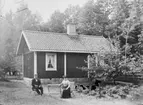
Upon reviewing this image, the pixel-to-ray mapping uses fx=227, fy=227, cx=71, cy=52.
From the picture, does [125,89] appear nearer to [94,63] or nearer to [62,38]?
[94,63]

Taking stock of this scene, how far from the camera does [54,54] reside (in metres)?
17.0

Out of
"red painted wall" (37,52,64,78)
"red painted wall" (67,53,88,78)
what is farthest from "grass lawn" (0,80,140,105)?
"red painted wall" (67,53,88,78)

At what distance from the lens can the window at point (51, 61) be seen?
16703mm

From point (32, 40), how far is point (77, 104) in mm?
8226

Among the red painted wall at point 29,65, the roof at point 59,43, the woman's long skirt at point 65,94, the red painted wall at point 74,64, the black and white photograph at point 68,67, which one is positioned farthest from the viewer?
the red painted wall at point 74,64

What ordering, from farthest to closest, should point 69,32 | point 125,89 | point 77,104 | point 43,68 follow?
point 69,32, point 43,68, point 125,89, point 77,104

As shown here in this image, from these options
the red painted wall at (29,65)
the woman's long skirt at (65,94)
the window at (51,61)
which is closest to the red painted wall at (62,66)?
the window at (51,61)

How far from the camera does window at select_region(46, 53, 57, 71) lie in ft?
54.8

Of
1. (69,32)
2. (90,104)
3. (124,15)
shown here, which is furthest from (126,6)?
(90,104)

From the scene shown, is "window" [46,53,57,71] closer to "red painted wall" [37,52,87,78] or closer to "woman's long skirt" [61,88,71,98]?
"red painted wall" [37,52,87,78]

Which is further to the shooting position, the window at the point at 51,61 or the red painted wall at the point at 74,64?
the red painted wall at the point at 74,64

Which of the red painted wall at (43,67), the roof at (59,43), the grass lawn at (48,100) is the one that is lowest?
the grass lawn at (48,100)

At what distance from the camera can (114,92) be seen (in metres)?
13.2

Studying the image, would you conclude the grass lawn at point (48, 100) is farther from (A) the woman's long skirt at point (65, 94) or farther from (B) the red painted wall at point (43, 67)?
(B) the red painted wall at point (43, 67)
